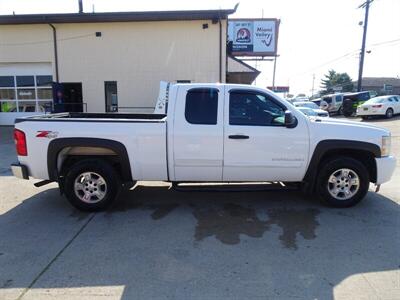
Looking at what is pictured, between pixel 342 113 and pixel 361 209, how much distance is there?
2693cm

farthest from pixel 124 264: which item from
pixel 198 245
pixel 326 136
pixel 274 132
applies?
pixel 326 136

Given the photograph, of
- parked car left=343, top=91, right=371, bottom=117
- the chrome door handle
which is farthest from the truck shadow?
parked car left=343, top=91, right=371, bottom=117

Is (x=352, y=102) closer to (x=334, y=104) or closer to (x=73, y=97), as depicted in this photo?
(x=334, y=104)

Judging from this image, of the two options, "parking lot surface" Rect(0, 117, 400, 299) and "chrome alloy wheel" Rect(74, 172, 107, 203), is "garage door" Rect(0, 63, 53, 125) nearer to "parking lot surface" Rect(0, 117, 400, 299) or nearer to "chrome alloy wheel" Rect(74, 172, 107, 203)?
"parking lot surface" Rect(0, 117, 400, 299)

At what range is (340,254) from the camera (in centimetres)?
421

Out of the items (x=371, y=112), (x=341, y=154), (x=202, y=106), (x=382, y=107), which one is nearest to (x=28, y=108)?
(x=202, y=106)

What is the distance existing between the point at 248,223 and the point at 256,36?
26.5 meters

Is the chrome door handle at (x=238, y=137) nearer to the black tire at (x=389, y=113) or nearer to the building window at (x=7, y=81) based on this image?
the building window at (x=7, y=81)

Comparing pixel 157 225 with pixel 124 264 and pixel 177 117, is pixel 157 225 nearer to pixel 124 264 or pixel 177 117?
pixel 124 264

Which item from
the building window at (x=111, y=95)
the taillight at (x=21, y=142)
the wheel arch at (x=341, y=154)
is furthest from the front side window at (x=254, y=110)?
the building window at (x=111, y=95)

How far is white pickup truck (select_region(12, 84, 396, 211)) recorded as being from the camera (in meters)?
5.50

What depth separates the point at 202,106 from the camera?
5594 millimetres

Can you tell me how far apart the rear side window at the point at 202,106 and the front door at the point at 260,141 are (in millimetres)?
196

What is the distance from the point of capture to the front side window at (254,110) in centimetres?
556
